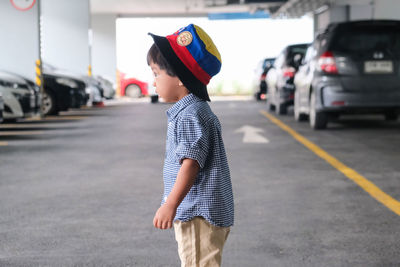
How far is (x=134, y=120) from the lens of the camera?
1642 cm

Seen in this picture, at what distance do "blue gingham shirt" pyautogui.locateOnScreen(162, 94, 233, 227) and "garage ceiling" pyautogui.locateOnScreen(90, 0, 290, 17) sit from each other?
2880 centimetres

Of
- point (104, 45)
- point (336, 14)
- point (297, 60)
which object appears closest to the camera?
point (297, 60)

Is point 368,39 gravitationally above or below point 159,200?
above

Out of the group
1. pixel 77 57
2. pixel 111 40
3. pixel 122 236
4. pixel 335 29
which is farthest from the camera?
pixel 111 40

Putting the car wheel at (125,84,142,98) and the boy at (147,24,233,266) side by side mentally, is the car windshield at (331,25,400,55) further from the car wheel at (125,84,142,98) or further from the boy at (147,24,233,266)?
the car wheel at (125,84,142,98)

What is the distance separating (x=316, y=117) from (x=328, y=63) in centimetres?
114

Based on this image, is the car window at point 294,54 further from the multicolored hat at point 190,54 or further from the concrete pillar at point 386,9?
the multicolored hat at point 190,54

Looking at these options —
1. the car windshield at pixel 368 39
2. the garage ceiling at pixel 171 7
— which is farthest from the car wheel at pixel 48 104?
the garage ceiling at pixel 171 7

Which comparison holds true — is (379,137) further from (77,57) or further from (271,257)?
(77,57)

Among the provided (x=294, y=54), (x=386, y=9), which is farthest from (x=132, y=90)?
(x=294, y=54)

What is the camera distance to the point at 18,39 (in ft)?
55.6

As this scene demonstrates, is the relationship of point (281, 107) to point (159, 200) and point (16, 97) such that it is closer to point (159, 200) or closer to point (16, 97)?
point (16, 97)

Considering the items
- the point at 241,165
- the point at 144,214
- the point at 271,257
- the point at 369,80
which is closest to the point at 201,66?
the point at 271,257

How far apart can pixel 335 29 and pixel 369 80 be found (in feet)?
3.49
